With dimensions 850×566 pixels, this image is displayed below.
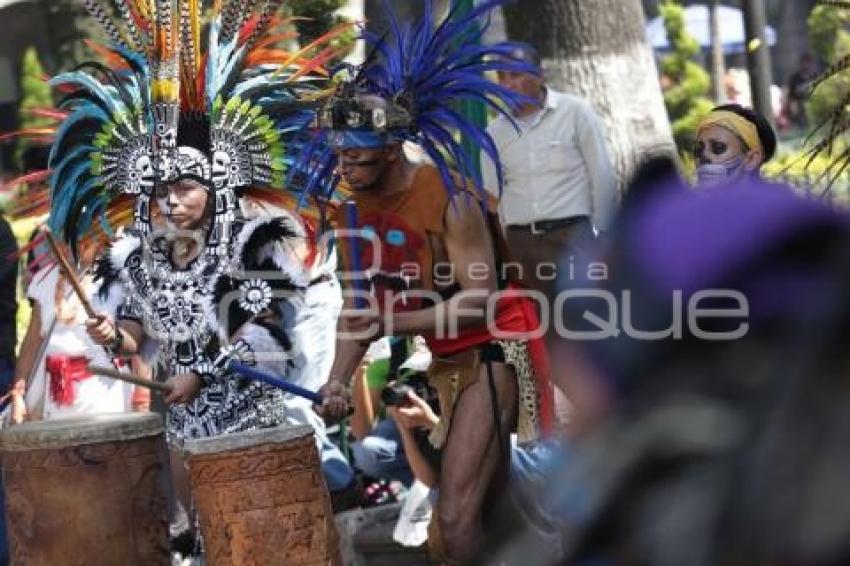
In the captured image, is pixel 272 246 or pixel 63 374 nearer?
pixel 272 246

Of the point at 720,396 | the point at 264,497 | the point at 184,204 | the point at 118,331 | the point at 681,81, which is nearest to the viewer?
the point at 720,396

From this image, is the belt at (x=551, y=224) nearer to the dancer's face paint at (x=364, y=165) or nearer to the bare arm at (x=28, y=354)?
the bare arm at (x=28, y=354)

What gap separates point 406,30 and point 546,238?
2239mm

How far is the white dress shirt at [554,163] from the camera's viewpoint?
8.20 meters

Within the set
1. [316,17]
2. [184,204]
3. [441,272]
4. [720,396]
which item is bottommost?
[441,272]

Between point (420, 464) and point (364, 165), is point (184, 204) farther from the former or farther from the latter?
point (420, 464)

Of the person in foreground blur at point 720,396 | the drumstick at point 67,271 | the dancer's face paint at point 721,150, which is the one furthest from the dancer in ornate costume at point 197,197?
the person in foreground blur at point 720,396

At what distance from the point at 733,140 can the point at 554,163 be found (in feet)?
7.23

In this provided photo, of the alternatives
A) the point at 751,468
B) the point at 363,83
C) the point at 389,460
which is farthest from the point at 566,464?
the point at 389,460

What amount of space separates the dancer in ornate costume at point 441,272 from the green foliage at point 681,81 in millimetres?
13164

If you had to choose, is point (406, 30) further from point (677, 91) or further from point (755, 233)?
point (677, 91)

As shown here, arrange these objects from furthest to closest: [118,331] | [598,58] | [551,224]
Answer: [598,58] → [551,224] → [118,331]

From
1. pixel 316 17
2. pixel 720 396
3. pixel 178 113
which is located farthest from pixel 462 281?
pixel 720 396

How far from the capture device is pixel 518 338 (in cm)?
595
